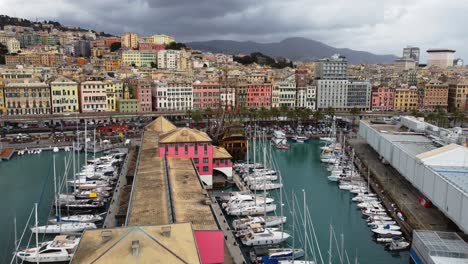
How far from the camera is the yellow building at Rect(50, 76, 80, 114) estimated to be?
51.8 meters

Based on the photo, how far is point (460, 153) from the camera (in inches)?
922

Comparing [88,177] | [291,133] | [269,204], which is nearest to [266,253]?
[269,204]

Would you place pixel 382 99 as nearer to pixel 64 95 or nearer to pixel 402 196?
pixel 402 196

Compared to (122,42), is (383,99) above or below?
below

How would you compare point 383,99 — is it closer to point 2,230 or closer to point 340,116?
point 340,116

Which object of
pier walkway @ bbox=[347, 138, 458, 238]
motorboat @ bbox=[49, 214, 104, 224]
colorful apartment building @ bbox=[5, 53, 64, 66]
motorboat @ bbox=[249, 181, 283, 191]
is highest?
colorful apartment building @ bbox=[5, 53, 64, 66]

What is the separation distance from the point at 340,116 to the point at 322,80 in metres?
7.13

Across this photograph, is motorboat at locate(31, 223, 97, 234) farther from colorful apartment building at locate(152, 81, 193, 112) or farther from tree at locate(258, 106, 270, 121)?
colorful apartment building at locate(152, 81, 193, 112)

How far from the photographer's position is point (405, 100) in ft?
210

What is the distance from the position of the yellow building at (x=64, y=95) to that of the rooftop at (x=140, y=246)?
44.0 meters

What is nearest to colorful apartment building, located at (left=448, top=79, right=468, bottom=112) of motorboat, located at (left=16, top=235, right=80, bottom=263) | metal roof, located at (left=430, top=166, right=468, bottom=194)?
metal roof, located at (left=430, top=166, right=468, bottom=194)

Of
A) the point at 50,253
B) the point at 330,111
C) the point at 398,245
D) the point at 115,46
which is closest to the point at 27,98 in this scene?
the point at 330,111

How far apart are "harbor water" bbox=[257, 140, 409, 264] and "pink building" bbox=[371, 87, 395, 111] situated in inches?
1123

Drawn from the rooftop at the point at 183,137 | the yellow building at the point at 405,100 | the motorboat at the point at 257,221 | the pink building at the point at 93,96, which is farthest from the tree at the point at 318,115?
the motorboat at the point at 257,221
